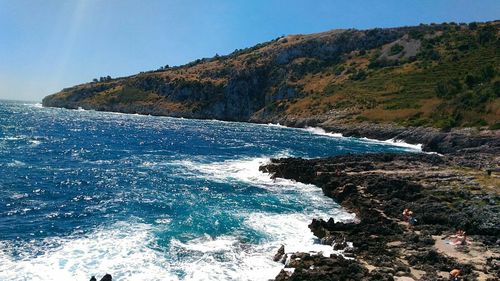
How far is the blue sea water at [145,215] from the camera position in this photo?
29000mm

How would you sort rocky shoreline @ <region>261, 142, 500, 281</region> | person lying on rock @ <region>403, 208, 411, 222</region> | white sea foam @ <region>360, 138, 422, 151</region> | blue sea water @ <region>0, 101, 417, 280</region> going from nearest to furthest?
rocky shoreline @ <region>261, 142, 500, 281</region> → blue sea water @ <region>0, 101, 417, 280</region> → person lying on rock @ <region>403, 208, 411, 222</region> → white sea foam @ <region>360, 138, 422, 151</region>

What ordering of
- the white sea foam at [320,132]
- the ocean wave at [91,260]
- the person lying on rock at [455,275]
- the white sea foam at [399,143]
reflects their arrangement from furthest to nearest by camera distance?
1. the white sea foam at [320,132]
2. the white sea foam at [399,143]
3. the ocean wave at [91,260]
4. the person lying on rock at [455,275]

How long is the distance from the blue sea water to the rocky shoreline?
259 cm

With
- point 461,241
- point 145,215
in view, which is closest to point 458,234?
point 461,241

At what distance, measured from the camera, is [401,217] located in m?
40.6

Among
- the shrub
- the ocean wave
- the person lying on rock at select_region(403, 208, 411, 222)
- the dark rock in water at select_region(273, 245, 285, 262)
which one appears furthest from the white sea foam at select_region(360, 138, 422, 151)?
the ocean wave

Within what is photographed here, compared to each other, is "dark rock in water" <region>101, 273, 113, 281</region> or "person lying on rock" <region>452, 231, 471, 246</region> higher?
"person lying on rock" <region>452, 231, 471, 246</region>

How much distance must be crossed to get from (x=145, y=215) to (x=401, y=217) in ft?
83.8

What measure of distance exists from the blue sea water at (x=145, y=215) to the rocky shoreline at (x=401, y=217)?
2.59 m

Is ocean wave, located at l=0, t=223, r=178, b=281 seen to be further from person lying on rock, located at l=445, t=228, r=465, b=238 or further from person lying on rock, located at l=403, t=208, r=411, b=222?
person lying on rock, located at l=403, t=208, r=411, b=222

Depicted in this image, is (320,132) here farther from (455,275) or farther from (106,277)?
(106,277)

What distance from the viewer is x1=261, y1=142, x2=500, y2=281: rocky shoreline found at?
91.7 feet

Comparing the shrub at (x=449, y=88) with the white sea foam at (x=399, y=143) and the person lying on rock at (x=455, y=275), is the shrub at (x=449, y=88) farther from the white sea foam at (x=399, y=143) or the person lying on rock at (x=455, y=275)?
the person lying on rock at (x=455, y=275)

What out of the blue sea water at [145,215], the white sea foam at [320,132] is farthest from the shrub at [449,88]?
the blue sea water at [145,215]
